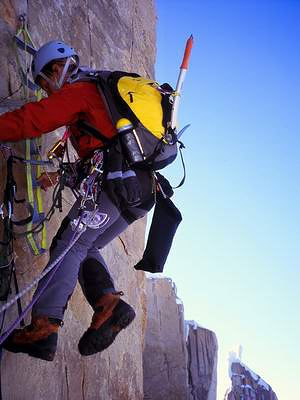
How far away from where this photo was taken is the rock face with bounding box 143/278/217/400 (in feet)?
51.2

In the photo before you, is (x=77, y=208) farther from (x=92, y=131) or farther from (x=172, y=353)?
(x=172, y=353)

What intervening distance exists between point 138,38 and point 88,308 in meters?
4.92

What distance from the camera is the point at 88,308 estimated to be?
614 centimetres

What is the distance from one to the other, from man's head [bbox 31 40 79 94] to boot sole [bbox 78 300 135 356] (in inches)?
77.7

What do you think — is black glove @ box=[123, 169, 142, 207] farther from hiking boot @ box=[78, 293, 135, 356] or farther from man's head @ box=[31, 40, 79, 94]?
man's head @ box=[31, 40, 79, 94]

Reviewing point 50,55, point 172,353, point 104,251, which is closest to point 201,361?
point 172,353

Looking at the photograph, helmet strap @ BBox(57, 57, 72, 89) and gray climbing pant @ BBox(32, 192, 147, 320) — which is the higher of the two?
helmet strap @ BBox(57, 57, 72, 89)

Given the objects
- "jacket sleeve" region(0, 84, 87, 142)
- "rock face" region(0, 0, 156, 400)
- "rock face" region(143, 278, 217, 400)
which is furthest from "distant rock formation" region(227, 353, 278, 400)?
"jacket sleeve" region(0, 84, 87, 142)

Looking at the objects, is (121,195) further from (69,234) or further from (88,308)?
(88,308)

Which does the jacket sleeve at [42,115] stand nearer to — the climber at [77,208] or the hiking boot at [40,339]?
the climber at [77,208]

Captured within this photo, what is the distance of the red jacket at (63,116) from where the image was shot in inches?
139

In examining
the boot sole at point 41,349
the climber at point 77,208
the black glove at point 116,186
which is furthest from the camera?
the black glove at point 116,186

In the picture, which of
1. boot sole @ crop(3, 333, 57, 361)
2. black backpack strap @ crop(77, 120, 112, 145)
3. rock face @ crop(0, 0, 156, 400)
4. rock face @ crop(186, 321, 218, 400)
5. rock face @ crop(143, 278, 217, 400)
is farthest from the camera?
rock face @ crop(186, 321, 218, 400)

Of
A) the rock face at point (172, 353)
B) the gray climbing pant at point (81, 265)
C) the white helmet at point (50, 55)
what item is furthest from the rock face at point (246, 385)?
the white helmet at point (50, 55)
